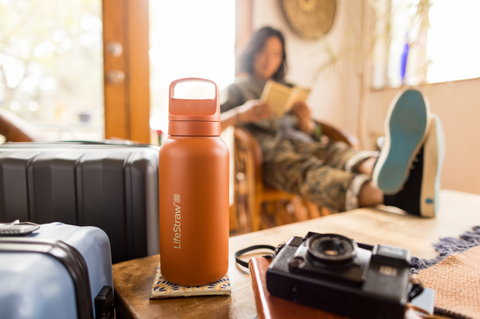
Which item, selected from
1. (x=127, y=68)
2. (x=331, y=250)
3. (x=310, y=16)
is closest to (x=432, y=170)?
(x=331, y=250)

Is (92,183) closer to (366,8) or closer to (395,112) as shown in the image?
(395,112)

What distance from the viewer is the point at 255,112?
60.2 inches

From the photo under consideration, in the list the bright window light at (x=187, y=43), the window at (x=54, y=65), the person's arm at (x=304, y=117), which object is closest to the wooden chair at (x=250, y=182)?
the person's arm at (x=304, y=117)

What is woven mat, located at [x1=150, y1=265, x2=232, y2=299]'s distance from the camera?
412mm

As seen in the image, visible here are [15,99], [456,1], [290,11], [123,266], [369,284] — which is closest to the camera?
[369,284]

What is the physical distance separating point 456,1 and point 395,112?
155 centimetres

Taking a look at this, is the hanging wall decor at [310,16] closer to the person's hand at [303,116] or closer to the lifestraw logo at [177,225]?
the person's hand at [303,116]

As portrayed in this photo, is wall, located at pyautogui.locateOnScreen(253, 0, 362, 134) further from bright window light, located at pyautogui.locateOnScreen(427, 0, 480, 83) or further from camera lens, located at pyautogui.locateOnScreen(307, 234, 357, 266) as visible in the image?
camera lens, located at pyautogui.locateOnScreen(307, 234, 357, 266)

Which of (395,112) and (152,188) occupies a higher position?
(395,112)

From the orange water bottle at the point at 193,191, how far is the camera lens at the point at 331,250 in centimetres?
14

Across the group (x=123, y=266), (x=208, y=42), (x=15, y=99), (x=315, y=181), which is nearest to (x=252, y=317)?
(x=123, y=266)

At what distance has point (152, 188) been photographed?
1.68 feet

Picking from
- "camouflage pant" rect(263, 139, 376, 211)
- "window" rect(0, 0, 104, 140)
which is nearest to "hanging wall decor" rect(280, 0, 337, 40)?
"camouflage pant" rect(263, 139, 376, 211)

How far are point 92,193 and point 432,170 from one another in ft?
2.75
